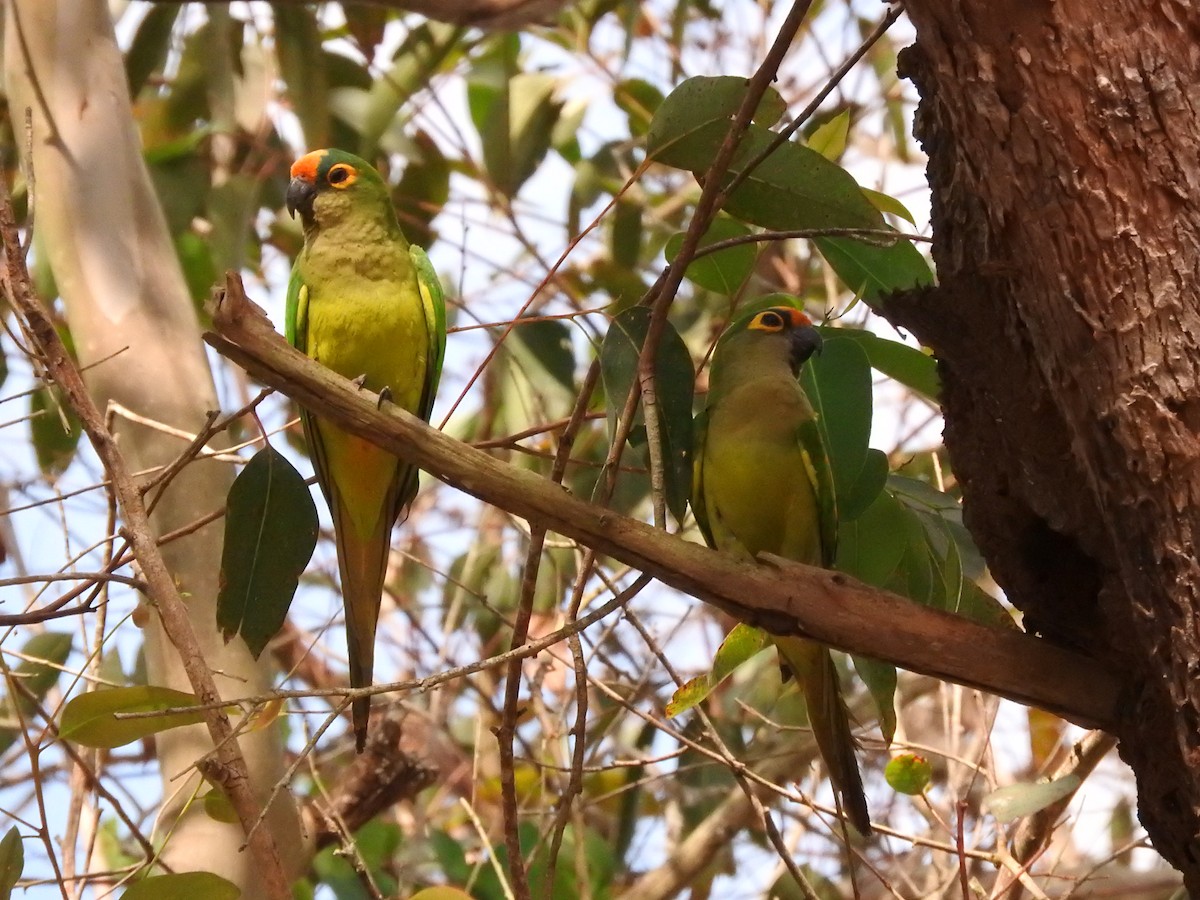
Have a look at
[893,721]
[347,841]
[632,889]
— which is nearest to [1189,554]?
[893,721]

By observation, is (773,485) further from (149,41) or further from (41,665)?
(149,41)

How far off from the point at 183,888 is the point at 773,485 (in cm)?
112

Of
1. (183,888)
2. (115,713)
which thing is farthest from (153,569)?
(183,888)

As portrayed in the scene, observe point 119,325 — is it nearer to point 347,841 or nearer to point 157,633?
point 157,633

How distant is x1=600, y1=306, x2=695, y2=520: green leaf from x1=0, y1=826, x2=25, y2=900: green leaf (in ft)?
3.35

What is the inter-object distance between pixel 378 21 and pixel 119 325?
6.82 feet

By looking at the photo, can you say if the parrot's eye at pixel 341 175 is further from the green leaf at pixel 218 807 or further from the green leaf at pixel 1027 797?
the green leaf at pixel 1027 797

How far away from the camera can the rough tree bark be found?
1.45 m

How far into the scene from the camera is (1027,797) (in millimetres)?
1969

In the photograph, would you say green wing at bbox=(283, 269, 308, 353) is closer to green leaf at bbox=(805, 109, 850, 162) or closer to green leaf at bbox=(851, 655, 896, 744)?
green leaf at bbox=(805, 109, 850, 162)

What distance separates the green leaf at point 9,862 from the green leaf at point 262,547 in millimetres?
400

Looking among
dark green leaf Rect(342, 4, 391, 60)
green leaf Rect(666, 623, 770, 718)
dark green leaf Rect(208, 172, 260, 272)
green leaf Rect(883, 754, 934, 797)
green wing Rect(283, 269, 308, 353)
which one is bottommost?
green leaf Rect(883, 754, 934, 797)

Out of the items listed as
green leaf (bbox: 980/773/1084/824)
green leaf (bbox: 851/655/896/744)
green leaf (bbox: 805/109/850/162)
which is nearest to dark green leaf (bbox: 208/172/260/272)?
green leaf (bbox: 805/109/850/162)

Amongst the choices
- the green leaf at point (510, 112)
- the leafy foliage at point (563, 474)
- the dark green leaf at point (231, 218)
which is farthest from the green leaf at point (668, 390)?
the green leaf at point (510, 112)
